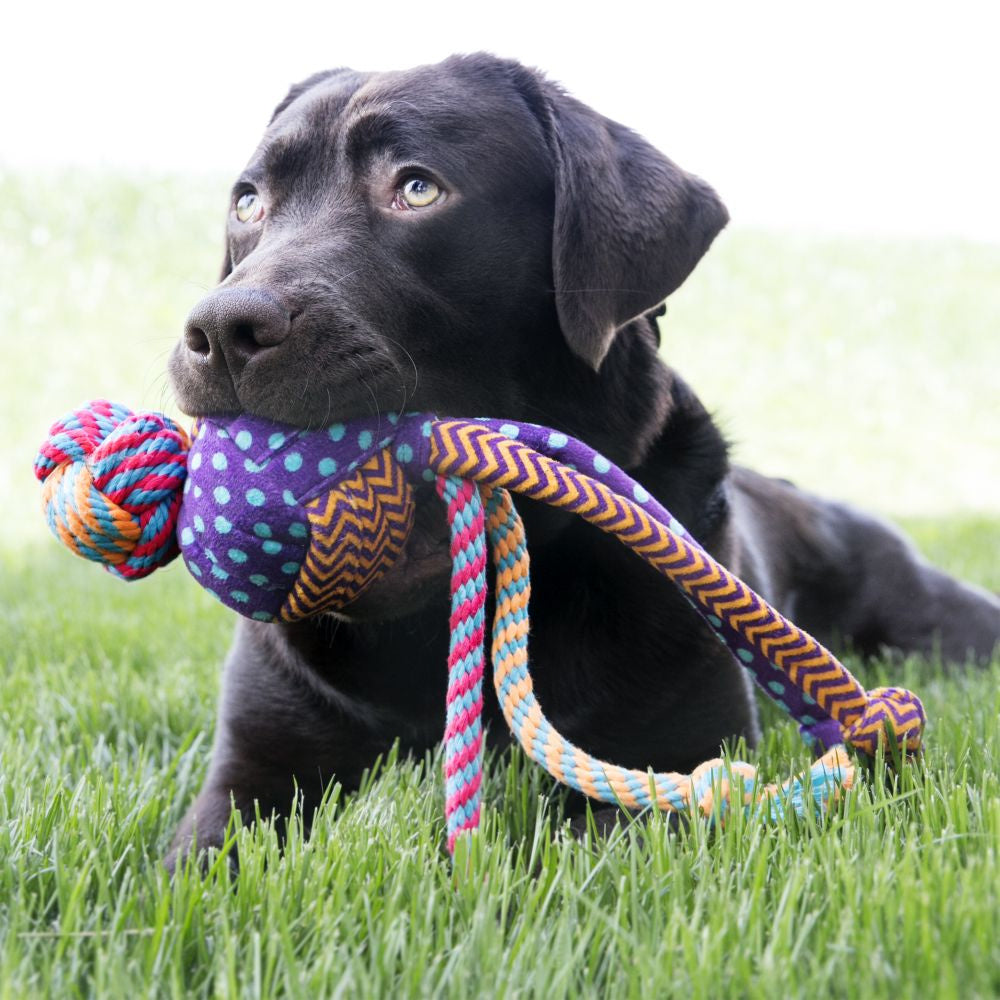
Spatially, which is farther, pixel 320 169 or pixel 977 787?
pixel 320 169

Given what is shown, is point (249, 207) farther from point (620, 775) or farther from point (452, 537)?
point (620, 775)

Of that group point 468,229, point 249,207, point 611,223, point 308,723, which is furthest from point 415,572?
point 249,207

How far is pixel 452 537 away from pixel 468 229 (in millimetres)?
730

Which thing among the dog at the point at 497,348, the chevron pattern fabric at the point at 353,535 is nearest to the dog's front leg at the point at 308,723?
the dog at the point at 497,348

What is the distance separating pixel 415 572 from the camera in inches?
74.9

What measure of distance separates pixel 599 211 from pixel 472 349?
1.22 feet

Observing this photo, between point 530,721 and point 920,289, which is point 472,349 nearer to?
point 530,721

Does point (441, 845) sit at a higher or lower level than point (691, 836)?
lower

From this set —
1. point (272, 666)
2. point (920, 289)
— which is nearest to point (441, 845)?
point (272, 666)

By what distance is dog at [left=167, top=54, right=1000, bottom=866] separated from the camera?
2117 millimetres

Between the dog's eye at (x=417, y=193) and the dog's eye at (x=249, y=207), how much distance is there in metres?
0.36

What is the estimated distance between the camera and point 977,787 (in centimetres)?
180

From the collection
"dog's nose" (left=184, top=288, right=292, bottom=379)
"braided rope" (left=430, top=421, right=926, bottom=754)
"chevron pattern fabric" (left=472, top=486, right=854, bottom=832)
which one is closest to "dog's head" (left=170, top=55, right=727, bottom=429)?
"dog's nose" (left=184, top=288, right=292, bottom=379)

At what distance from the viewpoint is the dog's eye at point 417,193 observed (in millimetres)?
2166
